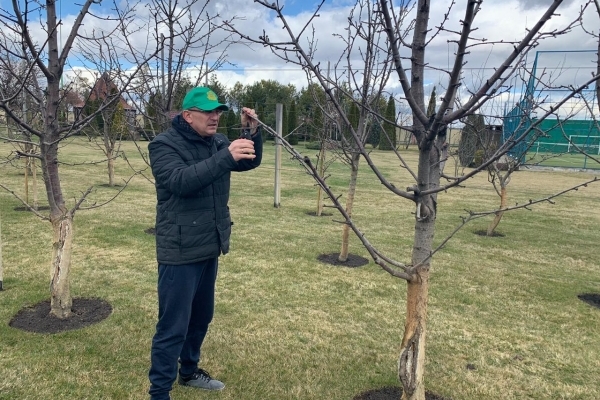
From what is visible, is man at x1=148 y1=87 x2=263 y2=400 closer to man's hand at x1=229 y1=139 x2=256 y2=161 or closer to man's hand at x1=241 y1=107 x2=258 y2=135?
man's hand at x1=241 y1=107 x2=258 y2=135

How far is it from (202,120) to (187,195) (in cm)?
45

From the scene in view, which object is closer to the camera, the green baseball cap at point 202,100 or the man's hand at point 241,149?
the man's hand at point 241,149

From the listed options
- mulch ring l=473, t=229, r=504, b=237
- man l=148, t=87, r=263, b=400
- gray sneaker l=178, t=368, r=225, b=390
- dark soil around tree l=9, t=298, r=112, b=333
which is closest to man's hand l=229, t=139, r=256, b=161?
man l=148, t=87, r=263, b=400

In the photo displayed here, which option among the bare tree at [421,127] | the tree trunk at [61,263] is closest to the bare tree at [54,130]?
the tree trunk at [61,263]

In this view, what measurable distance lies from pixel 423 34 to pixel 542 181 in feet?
63.2

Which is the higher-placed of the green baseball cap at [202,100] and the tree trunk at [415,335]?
the green baseball cap at [202,100]

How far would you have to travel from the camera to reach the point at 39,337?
3643 millimetres

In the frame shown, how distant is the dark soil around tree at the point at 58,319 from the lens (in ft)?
12.6

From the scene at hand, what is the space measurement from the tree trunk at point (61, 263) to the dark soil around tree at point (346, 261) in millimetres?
3267

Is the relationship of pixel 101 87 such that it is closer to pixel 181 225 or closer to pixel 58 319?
pixel 58 319

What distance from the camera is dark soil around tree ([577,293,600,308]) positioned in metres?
5.07

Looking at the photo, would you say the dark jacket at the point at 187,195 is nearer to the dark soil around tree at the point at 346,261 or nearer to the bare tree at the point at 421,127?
the bare tree at the point at 421,127

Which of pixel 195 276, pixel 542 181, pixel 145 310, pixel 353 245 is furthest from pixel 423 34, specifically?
pixel 542 181

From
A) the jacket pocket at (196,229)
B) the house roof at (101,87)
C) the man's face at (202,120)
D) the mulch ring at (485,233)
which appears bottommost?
the mulch ring at (485,233)
